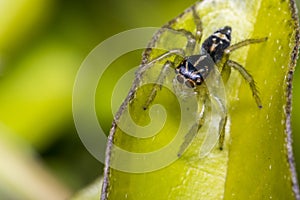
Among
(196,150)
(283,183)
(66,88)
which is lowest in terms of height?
(283,183)

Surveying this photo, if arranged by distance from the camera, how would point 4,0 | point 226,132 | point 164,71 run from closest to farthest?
1. point 226,132
2. point 164,71
3. point 4,0

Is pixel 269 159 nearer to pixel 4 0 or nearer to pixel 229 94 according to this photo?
pixel 229 94

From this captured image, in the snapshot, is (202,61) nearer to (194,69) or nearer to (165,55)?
(194,69)

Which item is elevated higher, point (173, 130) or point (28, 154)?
point (28, 154)

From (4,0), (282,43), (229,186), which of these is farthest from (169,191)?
(4,0)

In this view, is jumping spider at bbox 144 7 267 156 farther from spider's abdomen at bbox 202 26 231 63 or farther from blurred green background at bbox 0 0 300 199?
blurred green background at bbox 0 0 300 199

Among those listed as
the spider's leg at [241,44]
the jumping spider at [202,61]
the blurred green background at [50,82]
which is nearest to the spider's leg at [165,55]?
the jumping spider at [202,61]

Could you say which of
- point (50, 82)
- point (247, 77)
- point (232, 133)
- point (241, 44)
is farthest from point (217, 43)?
point (50, 82)
